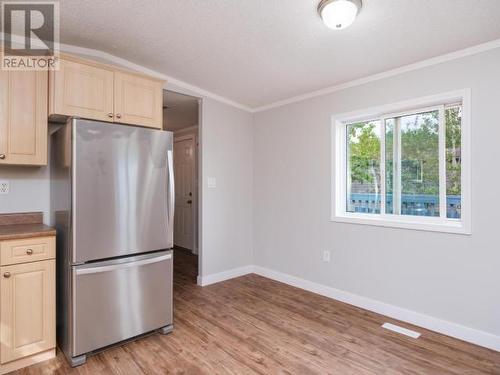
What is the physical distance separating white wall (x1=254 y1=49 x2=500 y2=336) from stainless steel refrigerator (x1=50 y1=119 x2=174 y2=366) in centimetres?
173

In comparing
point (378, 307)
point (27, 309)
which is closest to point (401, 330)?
point (378, 307)

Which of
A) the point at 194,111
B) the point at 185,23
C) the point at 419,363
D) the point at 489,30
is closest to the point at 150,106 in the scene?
the point at 185,23

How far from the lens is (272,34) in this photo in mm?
2334

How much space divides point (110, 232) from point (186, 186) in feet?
10.7

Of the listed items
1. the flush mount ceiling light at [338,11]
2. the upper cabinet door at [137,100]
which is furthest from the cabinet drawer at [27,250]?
the flush mount ceiling light at [338,11]

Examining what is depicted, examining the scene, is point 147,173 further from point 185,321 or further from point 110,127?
point 185,321

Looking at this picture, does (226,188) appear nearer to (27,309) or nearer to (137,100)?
(137,100)

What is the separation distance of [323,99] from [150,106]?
1.91m

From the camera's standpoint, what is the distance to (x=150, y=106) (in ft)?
8.52

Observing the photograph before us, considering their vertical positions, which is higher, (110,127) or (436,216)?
(110,127)

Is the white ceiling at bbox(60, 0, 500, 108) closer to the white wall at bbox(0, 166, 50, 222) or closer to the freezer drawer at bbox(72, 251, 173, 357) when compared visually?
the white wall at bbox(0, 166, 50, 222)

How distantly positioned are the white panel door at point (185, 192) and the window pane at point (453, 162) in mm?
3771

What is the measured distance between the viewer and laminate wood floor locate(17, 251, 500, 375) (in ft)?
6.62

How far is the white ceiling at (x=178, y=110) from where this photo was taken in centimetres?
358
